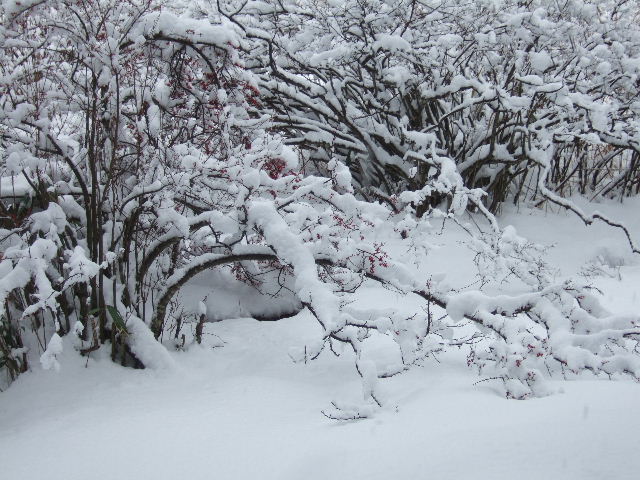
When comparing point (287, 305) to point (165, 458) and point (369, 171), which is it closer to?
point (165, 458)

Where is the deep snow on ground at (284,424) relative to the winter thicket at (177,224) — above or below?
below

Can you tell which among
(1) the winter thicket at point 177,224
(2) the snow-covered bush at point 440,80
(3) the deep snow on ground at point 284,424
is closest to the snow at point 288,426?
(3) the deep snow on ground at point 284,424

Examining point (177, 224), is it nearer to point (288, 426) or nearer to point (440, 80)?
point (288, 426)

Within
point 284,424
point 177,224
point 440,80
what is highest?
point 440,80

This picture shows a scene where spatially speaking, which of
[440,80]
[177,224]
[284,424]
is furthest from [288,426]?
[440,80]

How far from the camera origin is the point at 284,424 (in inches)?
102

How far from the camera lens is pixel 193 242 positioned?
401cm

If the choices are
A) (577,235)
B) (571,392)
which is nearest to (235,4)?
(577,235)

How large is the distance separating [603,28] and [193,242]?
17.6ft

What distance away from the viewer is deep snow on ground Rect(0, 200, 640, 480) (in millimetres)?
1812

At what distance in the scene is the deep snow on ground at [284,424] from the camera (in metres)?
1.81

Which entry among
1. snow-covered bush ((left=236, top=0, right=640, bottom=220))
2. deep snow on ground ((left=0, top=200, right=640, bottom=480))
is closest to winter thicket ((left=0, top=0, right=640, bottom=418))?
deep snow on ground ((left=0, top=200, right=640, bottom=480))

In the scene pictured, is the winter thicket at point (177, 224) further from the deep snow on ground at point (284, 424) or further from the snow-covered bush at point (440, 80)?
the snow-covered bush at point (440, 80)

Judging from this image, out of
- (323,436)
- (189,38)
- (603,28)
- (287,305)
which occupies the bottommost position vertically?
(287,305)
